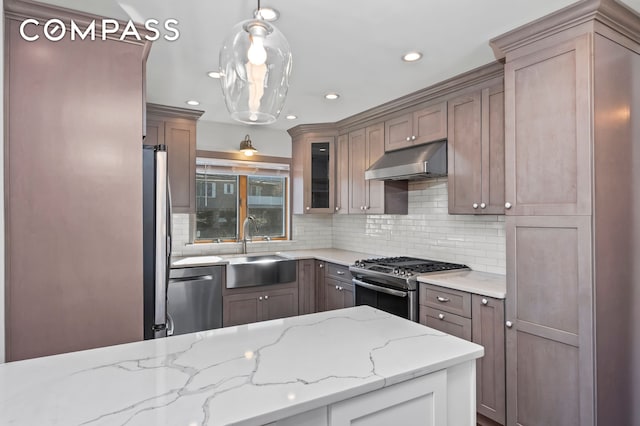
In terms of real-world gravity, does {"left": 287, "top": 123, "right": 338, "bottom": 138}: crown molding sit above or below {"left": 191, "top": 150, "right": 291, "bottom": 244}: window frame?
above

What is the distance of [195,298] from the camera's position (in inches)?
140

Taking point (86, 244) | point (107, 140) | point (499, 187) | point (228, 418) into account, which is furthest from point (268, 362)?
point (499, 187)

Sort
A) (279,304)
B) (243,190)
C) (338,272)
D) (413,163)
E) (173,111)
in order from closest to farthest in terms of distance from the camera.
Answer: (413,163), (173,111), (338,272), (279,304), (243,190)

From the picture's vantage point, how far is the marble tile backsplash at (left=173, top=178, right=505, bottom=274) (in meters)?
3.06

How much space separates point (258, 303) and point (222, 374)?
9.63 ft

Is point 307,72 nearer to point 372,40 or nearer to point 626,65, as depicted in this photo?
point 372,40

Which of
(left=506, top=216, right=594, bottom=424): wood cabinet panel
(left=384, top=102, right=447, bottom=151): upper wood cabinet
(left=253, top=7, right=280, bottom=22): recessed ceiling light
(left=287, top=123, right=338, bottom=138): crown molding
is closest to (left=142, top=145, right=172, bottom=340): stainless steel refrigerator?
(left=253, top=7, right=280, bottom=22): recessed ceiling light

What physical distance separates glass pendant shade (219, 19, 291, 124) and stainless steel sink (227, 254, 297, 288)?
8.86 ft

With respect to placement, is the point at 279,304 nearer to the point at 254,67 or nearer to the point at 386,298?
the point at 386,298

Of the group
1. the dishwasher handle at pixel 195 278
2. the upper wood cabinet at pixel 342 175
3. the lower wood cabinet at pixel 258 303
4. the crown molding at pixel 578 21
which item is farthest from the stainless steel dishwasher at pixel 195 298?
the crown molding at pixel 578 21

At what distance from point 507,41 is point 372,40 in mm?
807

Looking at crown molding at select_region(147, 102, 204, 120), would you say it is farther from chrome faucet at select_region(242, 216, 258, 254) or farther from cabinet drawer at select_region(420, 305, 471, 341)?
cabinet drawer at select_region(420, 305, 471, 341)

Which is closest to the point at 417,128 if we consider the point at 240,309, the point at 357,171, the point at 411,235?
the point at 357,171

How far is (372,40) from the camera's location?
2.29 meters
